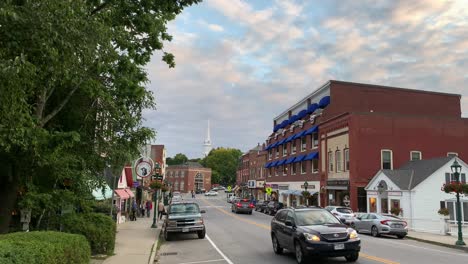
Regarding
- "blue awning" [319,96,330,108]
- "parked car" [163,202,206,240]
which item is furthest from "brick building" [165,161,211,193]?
"parked car" [163,202,206,240]

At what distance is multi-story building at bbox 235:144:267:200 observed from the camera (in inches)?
3354

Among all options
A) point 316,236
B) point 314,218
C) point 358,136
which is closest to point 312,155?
point 358,136

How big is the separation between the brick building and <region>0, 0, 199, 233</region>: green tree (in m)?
142

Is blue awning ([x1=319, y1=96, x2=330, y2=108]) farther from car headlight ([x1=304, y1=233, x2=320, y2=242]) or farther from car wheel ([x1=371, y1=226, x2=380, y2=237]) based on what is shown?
car headlight ([x1=304, y1=233, x2=320, y2=242])

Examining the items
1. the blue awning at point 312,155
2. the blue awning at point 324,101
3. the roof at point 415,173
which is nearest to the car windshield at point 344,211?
the roof at point 415,173

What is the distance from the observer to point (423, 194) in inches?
1219

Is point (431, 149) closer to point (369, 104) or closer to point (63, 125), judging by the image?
point (369, 104)

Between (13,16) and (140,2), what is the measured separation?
6.48 metres

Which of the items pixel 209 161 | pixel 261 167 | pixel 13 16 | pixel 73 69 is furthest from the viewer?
pixel 209 161

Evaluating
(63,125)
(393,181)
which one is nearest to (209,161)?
(393,181)

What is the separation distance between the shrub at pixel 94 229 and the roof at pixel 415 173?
24.0m

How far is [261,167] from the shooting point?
86.1 m

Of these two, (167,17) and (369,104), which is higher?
(369,104)

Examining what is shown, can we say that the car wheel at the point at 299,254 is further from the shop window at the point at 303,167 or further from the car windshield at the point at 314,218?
the shop window at the point at 303,167
